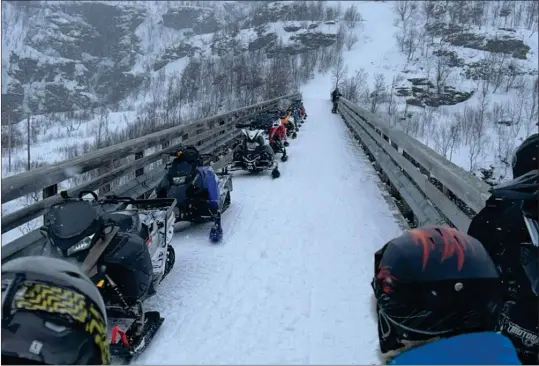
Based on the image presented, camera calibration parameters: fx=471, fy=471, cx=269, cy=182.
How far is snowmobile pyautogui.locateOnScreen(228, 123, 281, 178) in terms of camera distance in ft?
32.7

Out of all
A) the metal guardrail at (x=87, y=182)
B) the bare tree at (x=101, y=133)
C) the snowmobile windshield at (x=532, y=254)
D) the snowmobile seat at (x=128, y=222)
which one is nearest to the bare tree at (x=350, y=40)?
the bare tree at (x=101, y=133)

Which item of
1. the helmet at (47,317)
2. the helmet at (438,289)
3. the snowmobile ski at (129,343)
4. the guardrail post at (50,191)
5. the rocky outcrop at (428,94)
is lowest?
the rocky outcrop at (428,94)

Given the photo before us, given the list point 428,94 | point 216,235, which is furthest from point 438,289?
point 428,94

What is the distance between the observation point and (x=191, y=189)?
20.0 ft

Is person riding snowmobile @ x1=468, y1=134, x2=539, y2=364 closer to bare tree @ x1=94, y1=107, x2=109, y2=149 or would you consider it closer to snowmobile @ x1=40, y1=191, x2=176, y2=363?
snowmobile @ x1=40, y1=191, x2=176, y2=363

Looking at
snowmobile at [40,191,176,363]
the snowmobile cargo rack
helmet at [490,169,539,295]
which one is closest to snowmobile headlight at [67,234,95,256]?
snowmobile at [40,191,176,363]

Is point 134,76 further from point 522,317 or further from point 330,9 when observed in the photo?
point 522,317

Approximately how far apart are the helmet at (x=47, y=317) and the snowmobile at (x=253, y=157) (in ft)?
26.1

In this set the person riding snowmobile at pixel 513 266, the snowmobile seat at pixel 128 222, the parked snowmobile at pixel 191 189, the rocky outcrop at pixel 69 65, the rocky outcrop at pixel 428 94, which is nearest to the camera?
the person riding snowmobile at pixel 513 266

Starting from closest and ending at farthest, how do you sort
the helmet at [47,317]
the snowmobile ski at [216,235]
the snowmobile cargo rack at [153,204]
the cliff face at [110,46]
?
the helmet at [47,317], the snowmobile cargo rack at [153,204], the snowmobile ski at [216,235], the cliff face at [110,46]

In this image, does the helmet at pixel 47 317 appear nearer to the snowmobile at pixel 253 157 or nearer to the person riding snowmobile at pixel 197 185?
the person riding snowmobile at pixel 197 185

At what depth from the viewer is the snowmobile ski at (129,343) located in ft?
10.5

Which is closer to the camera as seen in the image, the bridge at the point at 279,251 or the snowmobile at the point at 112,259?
the snowmobile at the point at 112,259

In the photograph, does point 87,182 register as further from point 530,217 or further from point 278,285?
point 530,217
